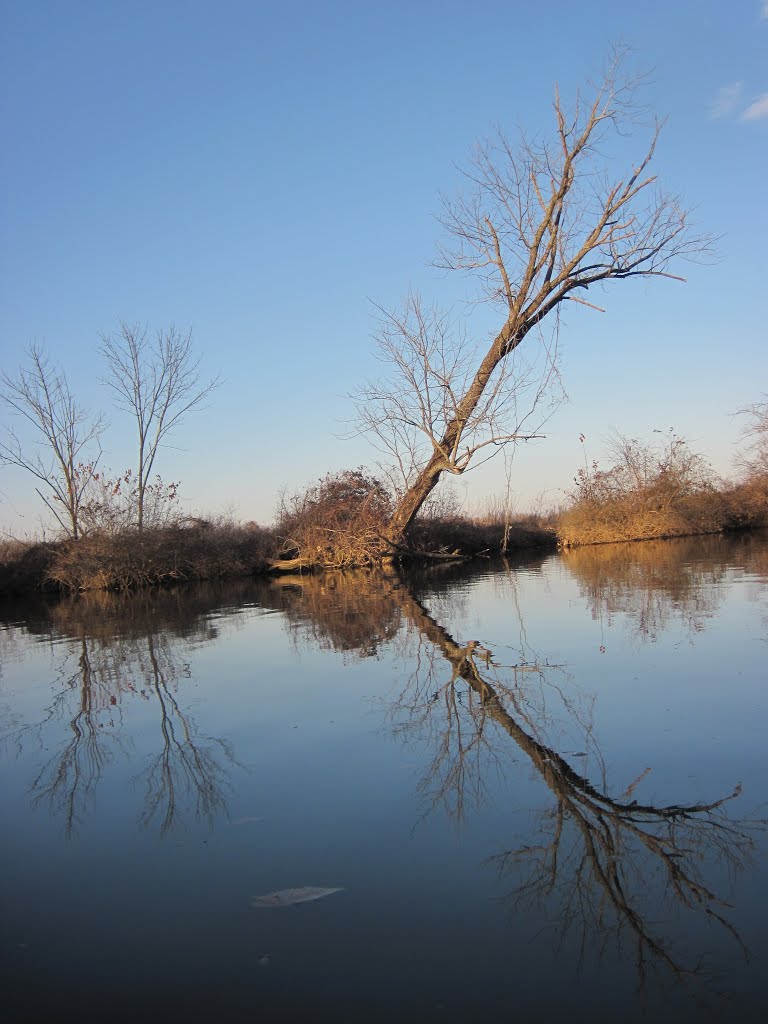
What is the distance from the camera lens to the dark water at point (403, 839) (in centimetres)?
192

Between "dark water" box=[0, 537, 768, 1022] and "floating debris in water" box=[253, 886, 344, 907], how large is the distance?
1.2 inches

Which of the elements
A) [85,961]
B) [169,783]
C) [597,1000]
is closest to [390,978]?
[597,1000]

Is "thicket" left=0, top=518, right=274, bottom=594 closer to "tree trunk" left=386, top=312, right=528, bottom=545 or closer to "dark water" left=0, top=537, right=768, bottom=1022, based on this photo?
"tree trunk" left=386, top=312, right=528, bottom=545

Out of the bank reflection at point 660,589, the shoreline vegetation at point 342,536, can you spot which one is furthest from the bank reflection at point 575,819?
the shoreline vegetation at point 342,536

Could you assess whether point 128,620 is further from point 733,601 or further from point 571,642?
point 733,601

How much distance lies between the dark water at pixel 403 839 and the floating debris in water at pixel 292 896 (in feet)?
0.10

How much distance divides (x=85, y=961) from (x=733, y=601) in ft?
25.4

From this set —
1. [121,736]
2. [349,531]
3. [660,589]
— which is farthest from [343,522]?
[121,736]

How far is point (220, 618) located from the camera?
1133 centimetres

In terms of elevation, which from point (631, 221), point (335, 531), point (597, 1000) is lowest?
point (597, 1000)

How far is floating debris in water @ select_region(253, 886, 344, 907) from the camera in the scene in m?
2.37

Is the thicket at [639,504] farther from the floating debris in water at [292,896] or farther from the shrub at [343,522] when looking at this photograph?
the floating debris in water at [292,896]

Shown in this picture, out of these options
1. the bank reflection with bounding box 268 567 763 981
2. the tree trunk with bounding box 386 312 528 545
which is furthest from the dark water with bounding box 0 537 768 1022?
the tree trunk with bounding box 386 312 528 545

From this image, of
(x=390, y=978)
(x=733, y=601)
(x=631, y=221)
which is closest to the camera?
(x=390, y=978)
